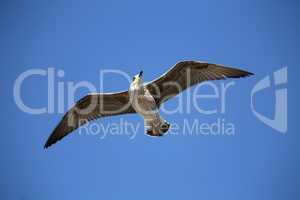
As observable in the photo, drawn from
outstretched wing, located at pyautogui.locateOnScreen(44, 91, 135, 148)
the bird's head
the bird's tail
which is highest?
the bird's head

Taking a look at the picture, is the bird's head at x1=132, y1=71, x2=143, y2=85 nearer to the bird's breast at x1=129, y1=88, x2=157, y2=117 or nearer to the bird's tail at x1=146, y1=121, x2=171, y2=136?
the bird's breast at x1=129, y1=88, x2=157, y2=117

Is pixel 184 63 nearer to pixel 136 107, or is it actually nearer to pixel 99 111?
pixel 136 107

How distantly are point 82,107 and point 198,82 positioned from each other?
1.49 metres

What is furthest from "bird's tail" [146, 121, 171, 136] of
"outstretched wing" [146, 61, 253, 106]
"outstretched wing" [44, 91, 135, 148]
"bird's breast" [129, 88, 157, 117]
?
"outstretched wing" [44, 91, 135, 148]

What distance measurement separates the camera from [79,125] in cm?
944

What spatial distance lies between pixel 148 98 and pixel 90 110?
97 cm

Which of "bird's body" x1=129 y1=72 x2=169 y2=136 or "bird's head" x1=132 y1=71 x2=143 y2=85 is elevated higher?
"bird's head" x1=132 y1=71 x2=143 y2=85

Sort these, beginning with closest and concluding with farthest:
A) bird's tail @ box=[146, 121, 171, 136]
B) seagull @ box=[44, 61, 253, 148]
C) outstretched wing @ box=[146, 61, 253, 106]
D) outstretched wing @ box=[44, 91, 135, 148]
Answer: bird's tail @ box=[146, 121, 171, 136], seagull @ box=[44, 61, 253, 148], outstretched wing @ box=[146, 61, 253, 106], outstretched wing @ box=[44, 91, 135, 148]

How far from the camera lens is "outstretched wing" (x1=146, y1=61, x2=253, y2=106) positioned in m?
8.76

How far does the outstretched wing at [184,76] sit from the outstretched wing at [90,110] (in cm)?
40

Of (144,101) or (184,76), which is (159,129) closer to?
(144,101)

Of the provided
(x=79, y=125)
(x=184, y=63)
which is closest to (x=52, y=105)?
(x=79, y=125)

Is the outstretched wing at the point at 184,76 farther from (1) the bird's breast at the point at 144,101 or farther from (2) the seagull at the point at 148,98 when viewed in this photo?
(1) the bird's breast at the point at 144,101

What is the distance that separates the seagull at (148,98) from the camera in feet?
28.3
